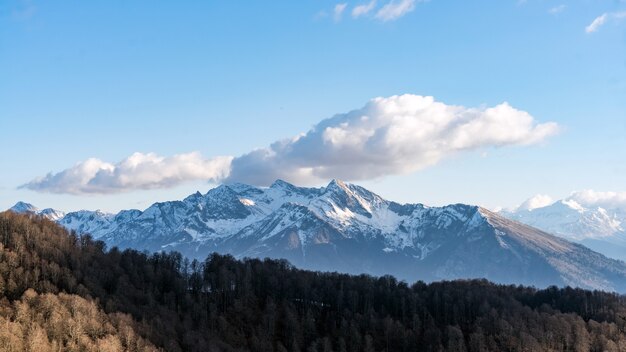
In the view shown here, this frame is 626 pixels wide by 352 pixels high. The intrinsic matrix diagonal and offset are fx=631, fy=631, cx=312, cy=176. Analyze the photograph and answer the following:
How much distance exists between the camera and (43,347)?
185875mm

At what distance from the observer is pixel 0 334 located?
184 metres

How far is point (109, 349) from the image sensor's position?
194750mm

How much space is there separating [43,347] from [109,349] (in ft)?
62.5

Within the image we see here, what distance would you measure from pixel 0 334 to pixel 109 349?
3115cm

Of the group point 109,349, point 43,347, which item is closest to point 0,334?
point 43,347

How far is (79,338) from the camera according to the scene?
653 feet

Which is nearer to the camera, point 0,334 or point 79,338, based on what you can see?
point 0,334

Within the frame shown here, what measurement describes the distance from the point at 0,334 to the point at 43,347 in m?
12.6

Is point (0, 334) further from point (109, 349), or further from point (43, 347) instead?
point (109, 349)

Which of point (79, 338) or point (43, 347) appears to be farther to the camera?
point (79, 338)

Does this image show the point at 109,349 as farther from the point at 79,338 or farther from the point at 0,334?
the point at 0,334

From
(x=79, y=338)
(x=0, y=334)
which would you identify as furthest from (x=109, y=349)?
(x=0, y=334)

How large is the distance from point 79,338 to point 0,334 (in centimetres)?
2357
